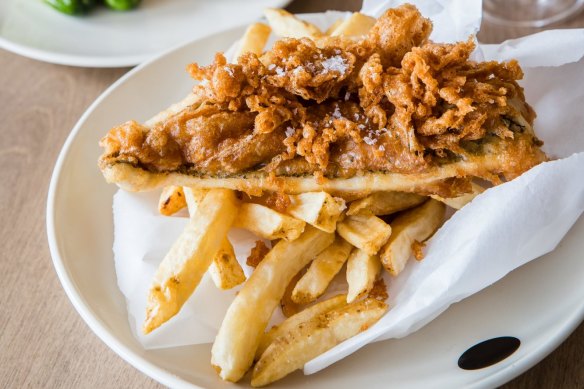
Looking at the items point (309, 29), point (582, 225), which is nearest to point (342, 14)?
point (309, 29)

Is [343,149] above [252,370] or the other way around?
above

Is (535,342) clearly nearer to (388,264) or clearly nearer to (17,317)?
(388,264)

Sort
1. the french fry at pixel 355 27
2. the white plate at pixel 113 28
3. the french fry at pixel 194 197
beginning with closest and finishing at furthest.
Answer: the french fry at pixel 194 197 < the french fry at pixel 355 27 < the white plate at pixel 113 28

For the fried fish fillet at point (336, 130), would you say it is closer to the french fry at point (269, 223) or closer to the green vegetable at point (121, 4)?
the french fry at point (269, 223)

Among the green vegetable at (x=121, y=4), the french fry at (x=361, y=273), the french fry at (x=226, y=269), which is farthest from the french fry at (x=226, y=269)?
the green vegetable at (x=121, y=4)

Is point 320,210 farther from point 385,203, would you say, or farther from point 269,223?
point 385,203

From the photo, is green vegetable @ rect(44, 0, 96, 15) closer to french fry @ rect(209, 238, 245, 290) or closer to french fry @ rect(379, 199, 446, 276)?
french fry @ rect(209, 238, 245, 290)
